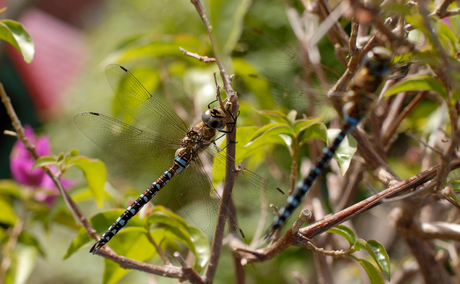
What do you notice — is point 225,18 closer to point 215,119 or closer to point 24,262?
point 215,119

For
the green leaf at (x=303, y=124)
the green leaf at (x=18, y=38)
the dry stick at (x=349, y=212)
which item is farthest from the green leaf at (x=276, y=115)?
the green leaf at (x=18, y=38)

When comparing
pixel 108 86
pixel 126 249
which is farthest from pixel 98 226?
pixel 108 86

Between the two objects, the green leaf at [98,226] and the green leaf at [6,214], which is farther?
the green leaf at [6,214]

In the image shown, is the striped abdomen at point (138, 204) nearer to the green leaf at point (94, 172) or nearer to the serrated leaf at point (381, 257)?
the green leaf at point (94, 172)

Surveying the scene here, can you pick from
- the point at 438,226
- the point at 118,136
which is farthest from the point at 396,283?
the point at 118,136

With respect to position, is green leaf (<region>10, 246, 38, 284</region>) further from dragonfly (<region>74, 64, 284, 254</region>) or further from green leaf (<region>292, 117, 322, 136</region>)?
green leaf (<region>292, 117, 322, 136</region>)

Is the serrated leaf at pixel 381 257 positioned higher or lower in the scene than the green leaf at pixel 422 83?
lower

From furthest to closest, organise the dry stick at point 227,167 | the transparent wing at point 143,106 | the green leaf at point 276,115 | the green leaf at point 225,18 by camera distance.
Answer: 1. the transparent wing at point 143,106
2. the green leaf at point 225,18
3. the green leaf at point 276,115
4. the dry stick at point 227,167
